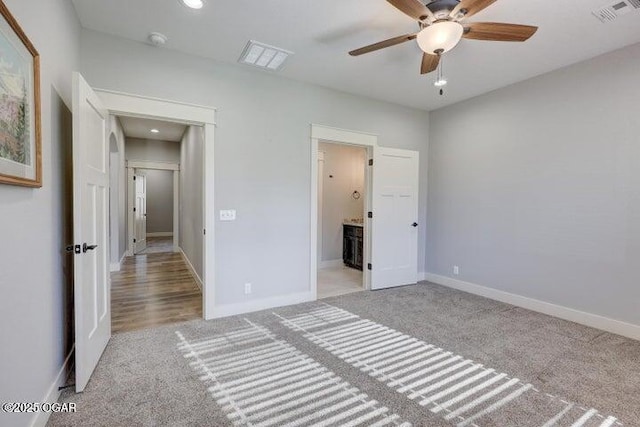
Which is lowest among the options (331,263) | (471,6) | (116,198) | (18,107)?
(331,263)

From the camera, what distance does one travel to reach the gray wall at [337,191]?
5.93 meters

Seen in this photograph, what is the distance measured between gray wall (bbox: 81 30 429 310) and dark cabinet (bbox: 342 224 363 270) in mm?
1961

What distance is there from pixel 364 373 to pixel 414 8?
249 centimetres

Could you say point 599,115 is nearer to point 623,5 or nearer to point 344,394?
Result: point 623,5

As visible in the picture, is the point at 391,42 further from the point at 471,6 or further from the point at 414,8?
the point at 471,6

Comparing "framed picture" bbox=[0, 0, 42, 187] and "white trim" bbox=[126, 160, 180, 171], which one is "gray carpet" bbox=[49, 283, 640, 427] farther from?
"white trim" bbox=[126, 160, 180, 171]

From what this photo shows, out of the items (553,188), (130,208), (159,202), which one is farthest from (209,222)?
(159,202)

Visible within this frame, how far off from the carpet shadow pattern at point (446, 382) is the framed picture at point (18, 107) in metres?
2.32

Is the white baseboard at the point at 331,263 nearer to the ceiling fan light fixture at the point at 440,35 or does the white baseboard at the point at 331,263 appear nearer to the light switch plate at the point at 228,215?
the light switch plate at the point at 228,215

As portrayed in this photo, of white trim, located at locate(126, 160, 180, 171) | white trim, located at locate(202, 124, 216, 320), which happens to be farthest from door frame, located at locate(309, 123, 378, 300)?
white trim, located at locate(126, 160, 180, 171)

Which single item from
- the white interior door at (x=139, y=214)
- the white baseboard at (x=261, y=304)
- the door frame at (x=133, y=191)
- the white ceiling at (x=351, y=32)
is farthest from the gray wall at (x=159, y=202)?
the white ceiling at (x=351, y=32)

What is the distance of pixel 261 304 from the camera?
11.6ft

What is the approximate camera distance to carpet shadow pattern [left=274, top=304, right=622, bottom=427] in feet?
5.82

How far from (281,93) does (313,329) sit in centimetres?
268
